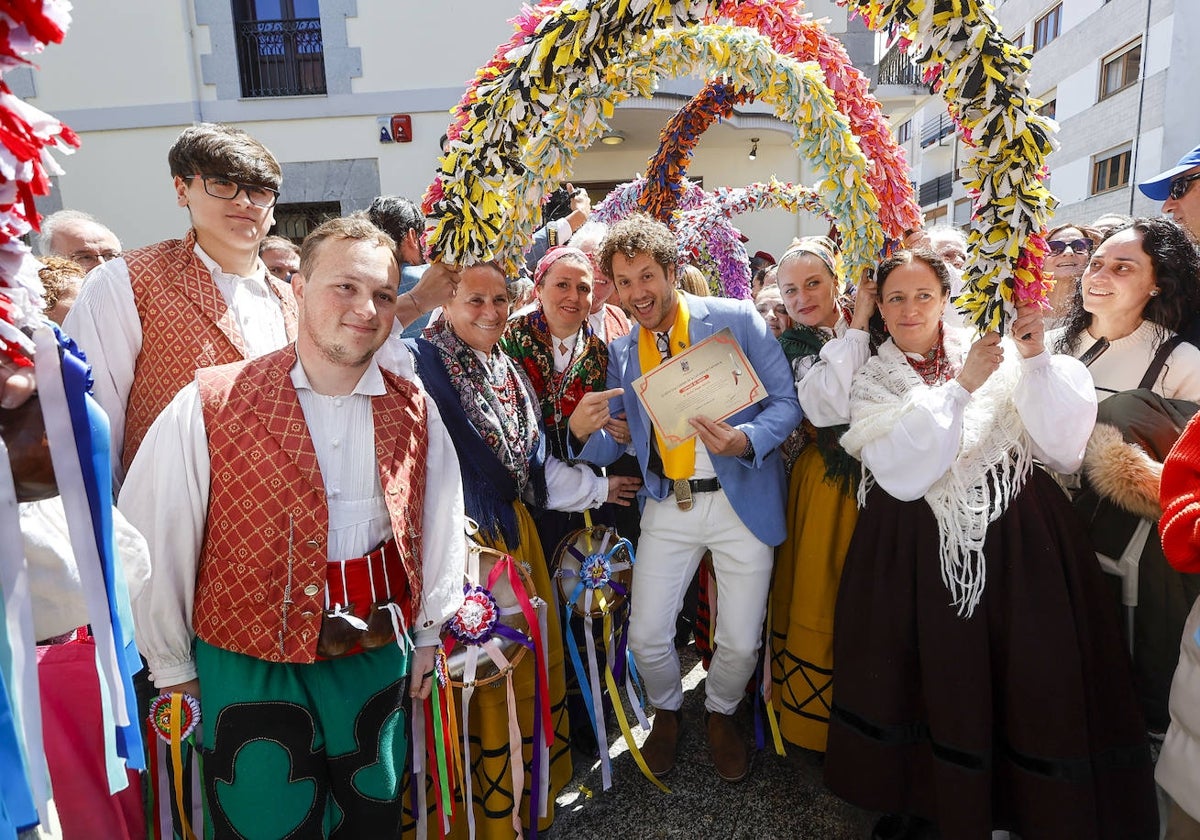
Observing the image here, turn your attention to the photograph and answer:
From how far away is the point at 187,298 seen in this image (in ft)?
7.15

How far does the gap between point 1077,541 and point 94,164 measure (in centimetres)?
1098

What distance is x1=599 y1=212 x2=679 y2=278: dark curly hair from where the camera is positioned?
272 cm

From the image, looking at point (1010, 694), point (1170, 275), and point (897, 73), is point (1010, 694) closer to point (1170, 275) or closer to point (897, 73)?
point (1170, 275)

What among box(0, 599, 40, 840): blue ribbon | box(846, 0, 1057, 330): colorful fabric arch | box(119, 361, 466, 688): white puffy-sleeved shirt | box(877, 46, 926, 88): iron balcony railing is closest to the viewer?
box(0, 599, 40, 840): blue ribbon

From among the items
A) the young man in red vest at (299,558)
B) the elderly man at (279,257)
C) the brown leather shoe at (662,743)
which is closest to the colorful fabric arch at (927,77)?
the young man in red vest at (299,558)

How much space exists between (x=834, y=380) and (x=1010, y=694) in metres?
1.15

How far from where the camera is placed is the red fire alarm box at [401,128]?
8.95 m

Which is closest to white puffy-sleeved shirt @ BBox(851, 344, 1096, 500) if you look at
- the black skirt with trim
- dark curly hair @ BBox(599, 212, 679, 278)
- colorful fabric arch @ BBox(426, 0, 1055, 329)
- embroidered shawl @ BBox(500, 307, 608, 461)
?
the black skirt with trim

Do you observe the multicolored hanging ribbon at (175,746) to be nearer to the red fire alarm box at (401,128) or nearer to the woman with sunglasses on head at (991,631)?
the woman with sunglasses on head at (991,631)

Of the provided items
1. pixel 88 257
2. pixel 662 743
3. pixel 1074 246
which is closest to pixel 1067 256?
pixel 1074 246

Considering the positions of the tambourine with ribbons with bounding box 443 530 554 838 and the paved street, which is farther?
the paved street

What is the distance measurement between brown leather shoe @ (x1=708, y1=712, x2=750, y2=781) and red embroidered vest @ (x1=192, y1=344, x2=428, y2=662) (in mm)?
1811

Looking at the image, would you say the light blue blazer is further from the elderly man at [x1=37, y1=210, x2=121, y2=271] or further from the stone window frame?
the stone window frame

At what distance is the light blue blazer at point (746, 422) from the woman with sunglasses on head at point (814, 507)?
11cm
